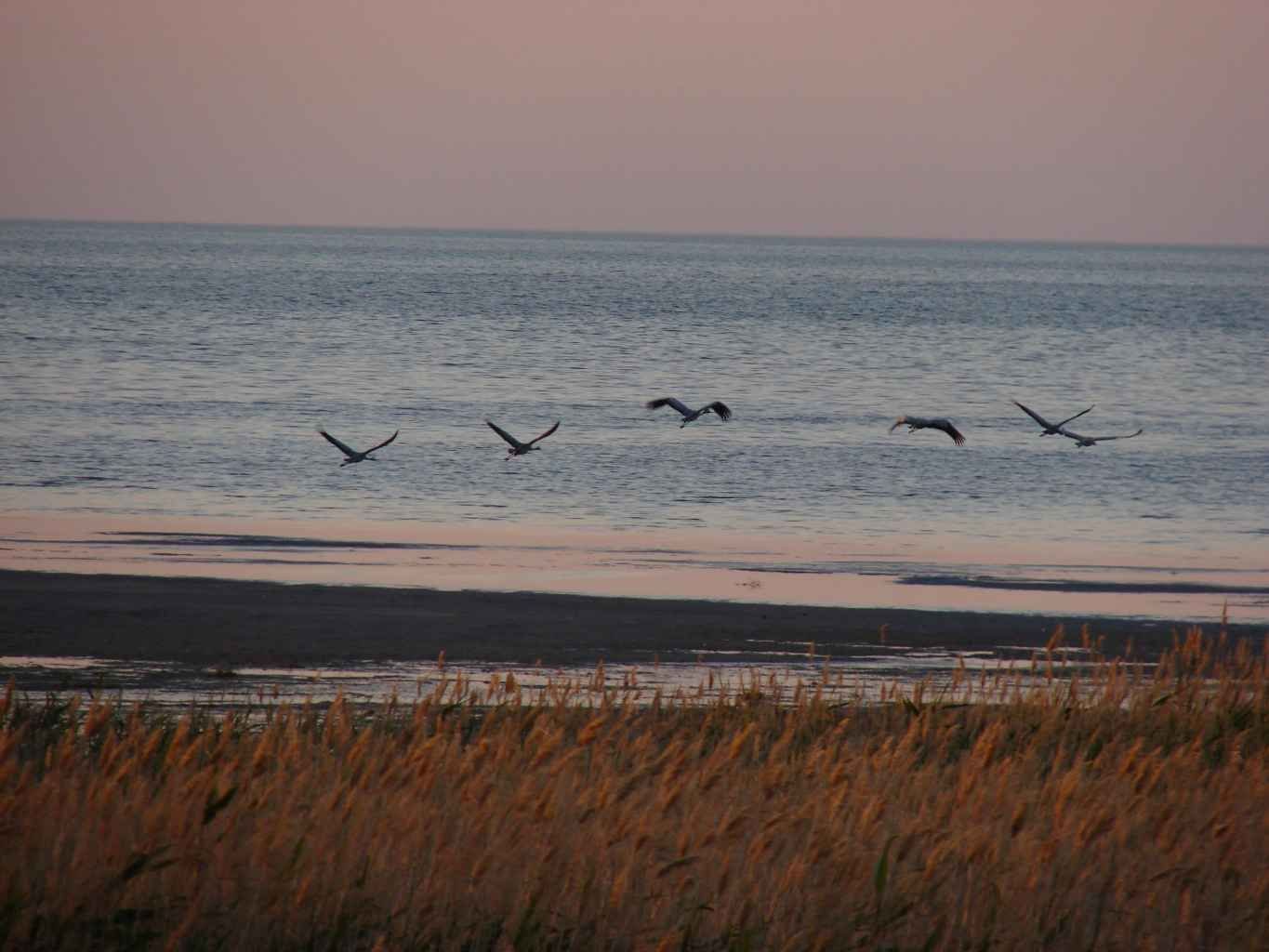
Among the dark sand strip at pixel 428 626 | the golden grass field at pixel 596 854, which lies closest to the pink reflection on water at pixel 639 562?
the dark sand strip at pixel 428 626

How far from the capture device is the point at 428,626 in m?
20.4

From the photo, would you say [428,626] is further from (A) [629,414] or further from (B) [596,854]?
(A) [629,414]

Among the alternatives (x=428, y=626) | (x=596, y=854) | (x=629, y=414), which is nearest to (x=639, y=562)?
(x=428, y=626)

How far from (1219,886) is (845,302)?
139945 mm

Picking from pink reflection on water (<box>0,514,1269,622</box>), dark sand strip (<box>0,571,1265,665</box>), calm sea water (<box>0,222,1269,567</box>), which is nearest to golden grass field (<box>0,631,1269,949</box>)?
dark sand strip (<box>0,571,1265,665</box>)

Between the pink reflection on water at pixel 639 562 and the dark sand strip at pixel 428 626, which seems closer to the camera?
the dark sand strip at pixel 428 626

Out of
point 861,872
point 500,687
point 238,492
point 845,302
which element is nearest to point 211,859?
point 861,872

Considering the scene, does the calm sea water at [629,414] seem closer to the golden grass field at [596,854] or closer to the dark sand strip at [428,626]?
the dark sand strip at [428,626]

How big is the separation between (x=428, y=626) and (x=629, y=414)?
37.3 meters

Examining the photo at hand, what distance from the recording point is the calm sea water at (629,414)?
36.2 m

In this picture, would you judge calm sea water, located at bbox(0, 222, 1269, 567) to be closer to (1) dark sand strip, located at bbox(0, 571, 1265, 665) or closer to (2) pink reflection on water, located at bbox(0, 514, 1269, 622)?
(2) pink reflection on water, located at bbox(0, 514, 1269, 622)

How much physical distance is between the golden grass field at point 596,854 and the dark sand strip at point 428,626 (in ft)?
25.6

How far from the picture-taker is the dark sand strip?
18594 millimetres

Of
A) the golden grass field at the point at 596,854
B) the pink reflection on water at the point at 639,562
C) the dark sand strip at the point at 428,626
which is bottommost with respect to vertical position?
the pink reflection on water at the point at 639,562
